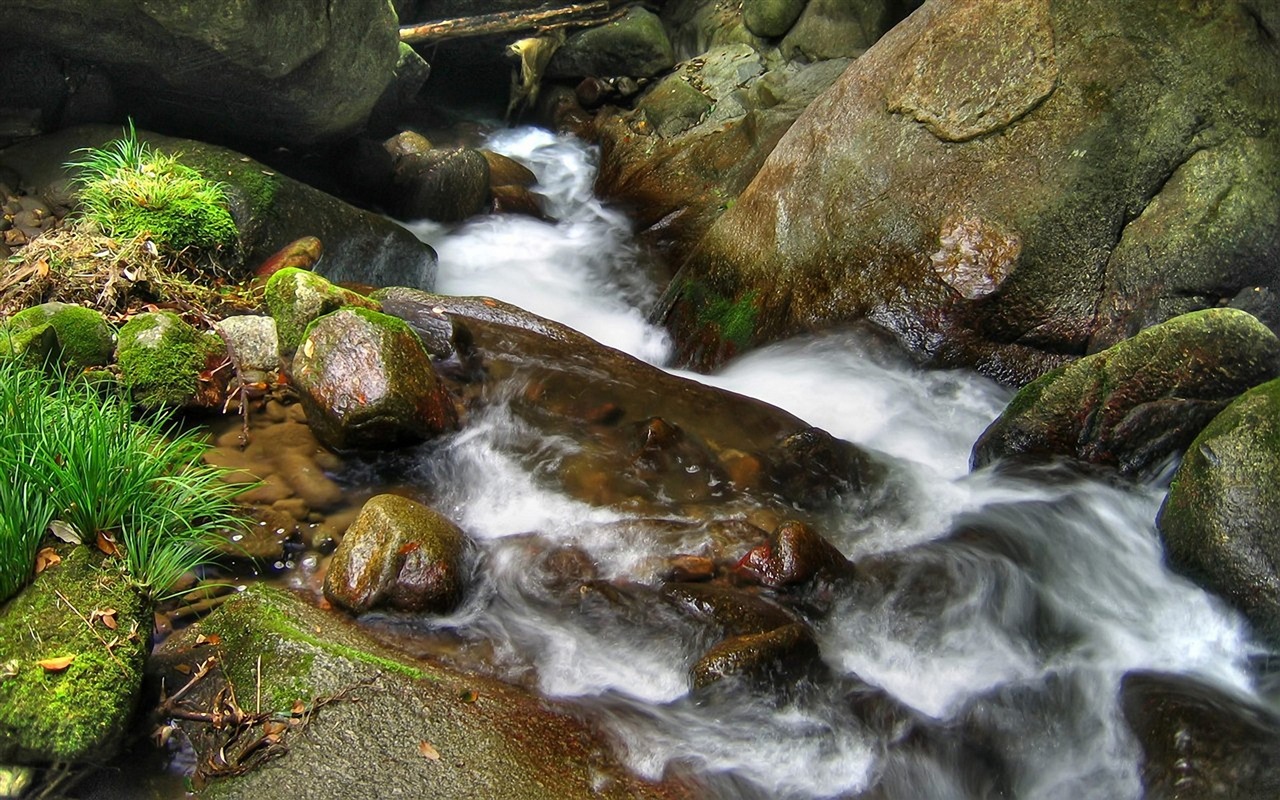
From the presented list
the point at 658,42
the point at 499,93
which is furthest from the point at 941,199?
the point at 499,93

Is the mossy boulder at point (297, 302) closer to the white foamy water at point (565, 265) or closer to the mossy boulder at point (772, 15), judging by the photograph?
the white foamy water at point (565, 265)

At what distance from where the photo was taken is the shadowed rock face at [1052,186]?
19.7 ft

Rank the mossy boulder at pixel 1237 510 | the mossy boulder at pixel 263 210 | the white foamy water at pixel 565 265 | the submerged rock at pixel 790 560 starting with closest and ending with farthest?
the mossy boulder at pixel 1237 510 < the submerged rock at pixel 790 560 < the mossy boulder at pixel 263 210 < the white foamy water at pixel 565 265

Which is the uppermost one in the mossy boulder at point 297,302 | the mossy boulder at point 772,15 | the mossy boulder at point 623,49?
the mossy boulder at point 772,15

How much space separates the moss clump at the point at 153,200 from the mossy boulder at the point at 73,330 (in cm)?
118

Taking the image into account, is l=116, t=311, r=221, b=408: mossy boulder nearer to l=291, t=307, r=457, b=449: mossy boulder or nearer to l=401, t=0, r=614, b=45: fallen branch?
l=291, t=307, r=457, b=449: mossy boulder

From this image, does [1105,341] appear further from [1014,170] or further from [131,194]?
[131,194]

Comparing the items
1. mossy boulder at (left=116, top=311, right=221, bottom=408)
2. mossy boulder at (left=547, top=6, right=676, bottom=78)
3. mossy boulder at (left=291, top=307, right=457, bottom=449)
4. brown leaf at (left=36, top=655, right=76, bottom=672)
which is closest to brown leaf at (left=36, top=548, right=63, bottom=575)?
brown leaf at (left=36, top=655, right=76, bottom=672)

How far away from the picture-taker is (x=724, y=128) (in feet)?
34.7

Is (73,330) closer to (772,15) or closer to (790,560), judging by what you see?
(790,560)

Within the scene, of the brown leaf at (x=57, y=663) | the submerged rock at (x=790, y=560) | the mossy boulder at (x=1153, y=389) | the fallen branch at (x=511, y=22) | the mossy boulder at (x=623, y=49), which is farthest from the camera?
the mossy boulder at (x=623, y=49)

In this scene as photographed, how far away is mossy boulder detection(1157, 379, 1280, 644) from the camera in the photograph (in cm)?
429

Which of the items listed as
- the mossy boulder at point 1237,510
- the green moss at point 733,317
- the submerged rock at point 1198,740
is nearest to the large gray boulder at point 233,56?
the green moss at point 733,317

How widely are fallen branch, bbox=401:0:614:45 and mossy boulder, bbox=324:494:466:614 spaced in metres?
8.81
